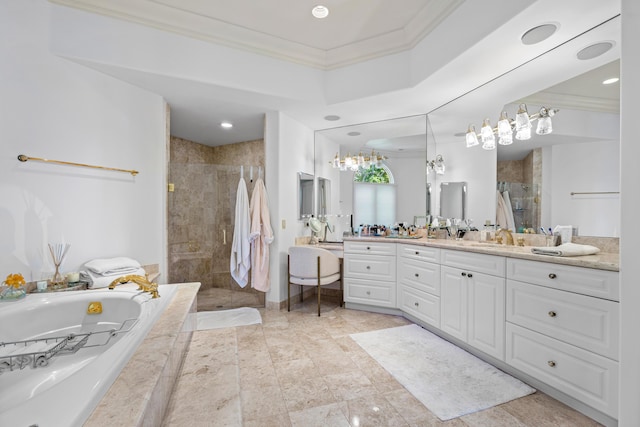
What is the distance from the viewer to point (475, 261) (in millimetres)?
2236

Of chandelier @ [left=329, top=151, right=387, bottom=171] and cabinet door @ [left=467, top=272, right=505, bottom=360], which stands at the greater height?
chandelier @ [left=329, top=151, right=387, bottom=171]

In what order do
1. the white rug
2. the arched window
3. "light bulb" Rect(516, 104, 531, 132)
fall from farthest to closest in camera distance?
the arched window, "light bulb" Rect(516, 104, 531, 132), the white rug

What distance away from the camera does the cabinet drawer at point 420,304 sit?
8.65 feet

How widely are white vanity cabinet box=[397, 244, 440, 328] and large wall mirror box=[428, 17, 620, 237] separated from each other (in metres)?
0.68

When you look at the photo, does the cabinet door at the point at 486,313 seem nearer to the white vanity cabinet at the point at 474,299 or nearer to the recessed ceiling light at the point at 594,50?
the white vanity cabinet at the point at 474,299

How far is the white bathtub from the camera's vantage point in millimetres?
841

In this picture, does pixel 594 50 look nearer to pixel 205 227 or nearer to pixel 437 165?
pixel 437 165

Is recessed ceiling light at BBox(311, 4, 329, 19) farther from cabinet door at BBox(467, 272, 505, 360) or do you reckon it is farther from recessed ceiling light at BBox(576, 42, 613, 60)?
cabinet door at BBox(467, 272, 505, 360)

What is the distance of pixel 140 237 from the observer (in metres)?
2.82

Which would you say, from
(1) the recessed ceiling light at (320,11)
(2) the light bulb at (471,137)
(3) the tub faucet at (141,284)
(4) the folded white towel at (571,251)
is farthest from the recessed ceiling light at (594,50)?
(3) the tub faucet at (141,284)

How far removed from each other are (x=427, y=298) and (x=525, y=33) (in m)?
2.20

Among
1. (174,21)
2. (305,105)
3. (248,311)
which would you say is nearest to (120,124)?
(174,21)

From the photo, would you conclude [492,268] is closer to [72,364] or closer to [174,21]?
[72,364]

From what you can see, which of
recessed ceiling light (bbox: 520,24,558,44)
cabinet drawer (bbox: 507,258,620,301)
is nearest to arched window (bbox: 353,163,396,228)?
cabinet drawer (bbox: 507,258,620,301)
